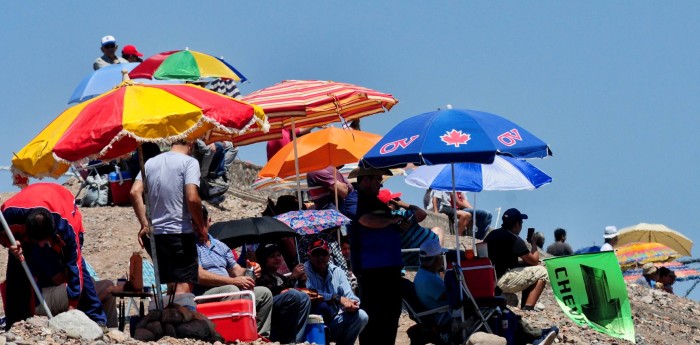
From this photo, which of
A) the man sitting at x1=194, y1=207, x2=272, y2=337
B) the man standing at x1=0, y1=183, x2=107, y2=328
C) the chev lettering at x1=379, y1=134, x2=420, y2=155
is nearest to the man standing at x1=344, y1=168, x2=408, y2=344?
the chev lettering at x1=379, y1=134, x2=420, y2=155

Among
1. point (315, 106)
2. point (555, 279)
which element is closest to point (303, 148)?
point (315, 106)

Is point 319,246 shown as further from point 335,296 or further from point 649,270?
point 649,270

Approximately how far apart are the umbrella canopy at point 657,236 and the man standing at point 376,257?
19559 mm

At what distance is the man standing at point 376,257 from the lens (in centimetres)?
1418

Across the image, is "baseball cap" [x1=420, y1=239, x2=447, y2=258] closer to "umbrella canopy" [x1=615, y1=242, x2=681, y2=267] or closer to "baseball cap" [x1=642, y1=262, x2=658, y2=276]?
"baseball cap" [x1=642, y1=262, x2=658, y2=276]

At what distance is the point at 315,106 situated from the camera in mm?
16094

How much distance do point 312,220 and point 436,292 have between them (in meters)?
1.56

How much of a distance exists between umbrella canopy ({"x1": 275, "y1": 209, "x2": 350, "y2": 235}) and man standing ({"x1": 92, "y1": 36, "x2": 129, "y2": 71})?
640 cm

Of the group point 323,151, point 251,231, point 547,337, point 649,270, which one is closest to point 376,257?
point 251,231

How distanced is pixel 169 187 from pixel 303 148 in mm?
5219

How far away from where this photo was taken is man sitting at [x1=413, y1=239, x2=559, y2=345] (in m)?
15.0

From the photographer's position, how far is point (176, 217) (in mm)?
12961

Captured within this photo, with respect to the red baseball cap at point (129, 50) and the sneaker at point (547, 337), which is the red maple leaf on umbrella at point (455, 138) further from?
the red baseball cap at point (129, 50)

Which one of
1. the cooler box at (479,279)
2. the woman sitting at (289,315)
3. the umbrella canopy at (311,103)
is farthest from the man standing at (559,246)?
the woman sitting at (289,315)
